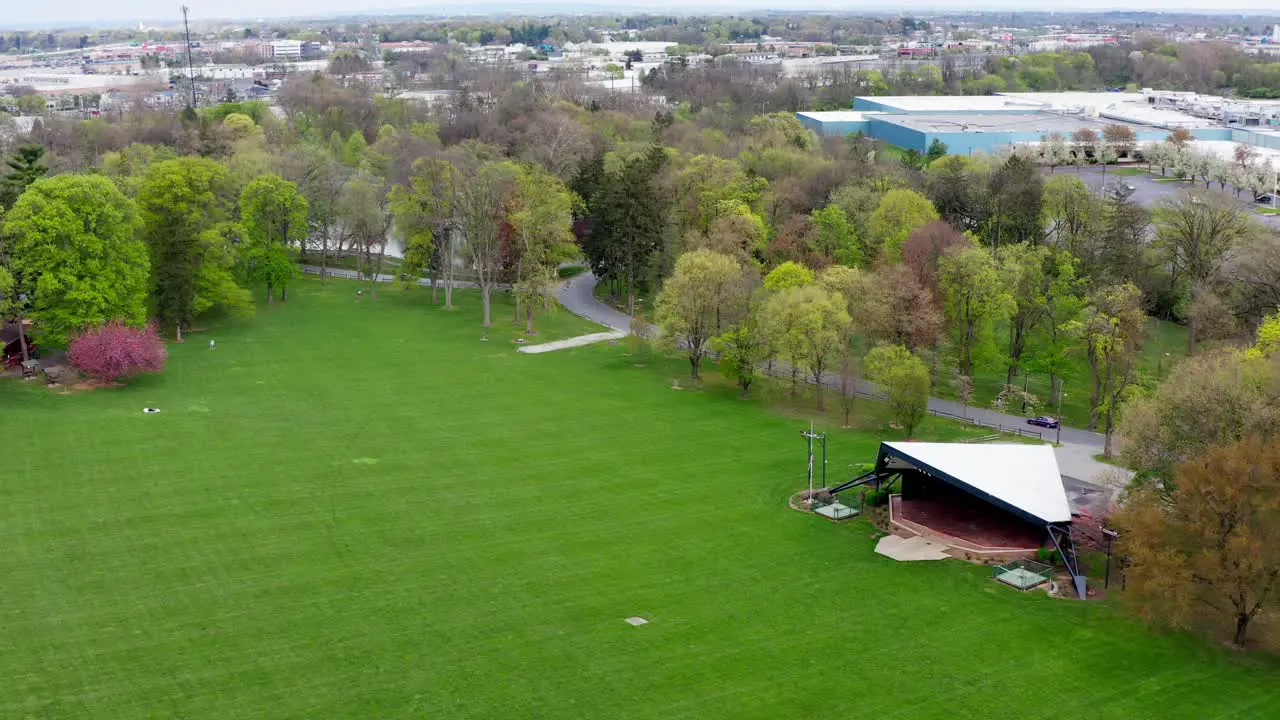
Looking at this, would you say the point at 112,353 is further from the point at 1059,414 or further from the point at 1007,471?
the point at 1059,414

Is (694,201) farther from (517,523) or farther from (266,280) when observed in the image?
(517,523)

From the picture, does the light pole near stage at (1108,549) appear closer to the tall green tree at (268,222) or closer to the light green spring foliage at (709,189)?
the light green spring foliage at (709,189)

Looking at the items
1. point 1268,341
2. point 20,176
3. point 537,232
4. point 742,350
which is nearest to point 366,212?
point 537,232

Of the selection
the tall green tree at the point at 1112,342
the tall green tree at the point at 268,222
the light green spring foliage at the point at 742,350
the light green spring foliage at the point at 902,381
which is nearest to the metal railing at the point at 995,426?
the tall green tree at the point at 1112,342

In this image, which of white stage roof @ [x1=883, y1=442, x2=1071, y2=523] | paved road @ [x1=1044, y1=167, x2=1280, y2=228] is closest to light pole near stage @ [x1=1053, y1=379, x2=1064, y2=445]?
white stage roof @ [x1=883, y1=442, x2=1071, y2=523]

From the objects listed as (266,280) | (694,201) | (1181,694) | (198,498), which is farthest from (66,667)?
(694,201)

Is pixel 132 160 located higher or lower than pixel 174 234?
higher
